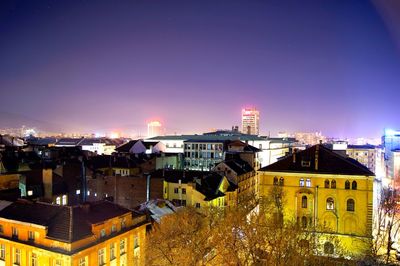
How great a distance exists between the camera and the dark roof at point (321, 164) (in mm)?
43122

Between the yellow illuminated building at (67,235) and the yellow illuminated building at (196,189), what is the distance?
770 inches

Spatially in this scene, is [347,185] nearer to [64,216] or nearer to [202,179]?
[202,179]

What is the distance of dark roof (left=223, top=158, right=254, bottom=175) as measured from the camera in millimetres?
67762

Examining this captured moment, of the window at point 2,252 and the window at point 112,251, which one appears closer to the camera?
the window at point 2,252

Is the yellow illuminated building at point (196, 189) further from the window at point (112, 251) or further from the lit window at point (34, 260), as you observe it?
the lit window at point (34, 260)

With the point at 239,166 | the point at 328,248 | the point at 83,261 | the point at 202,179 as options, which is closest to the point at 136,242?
the point at 83,261

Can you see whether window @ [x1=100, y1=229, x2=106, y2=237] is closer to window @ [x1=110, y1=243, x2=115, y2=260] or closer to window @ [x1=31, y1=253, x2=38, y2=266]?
window @ [x1=110, y1=243, x2=115, y2=260]

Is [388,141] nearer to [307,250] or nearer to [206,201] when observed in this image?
[206,201]

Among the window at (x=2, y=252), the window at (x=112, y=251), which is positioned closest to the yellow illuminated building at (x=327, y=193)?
the window at (x=112, y=251)

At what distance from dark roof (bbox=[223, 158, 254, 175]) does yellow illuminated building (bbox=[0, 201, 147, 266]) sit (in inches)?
1389

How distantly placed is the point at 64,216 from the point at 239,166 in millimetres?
46692

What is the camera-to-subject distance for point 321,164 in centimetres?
4491

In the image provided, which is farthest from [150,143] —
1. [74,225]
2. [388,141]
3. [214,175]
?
[388,141]

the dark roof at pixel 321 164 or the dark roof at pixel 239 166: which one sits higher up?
the dark roof at pixel 321 164
